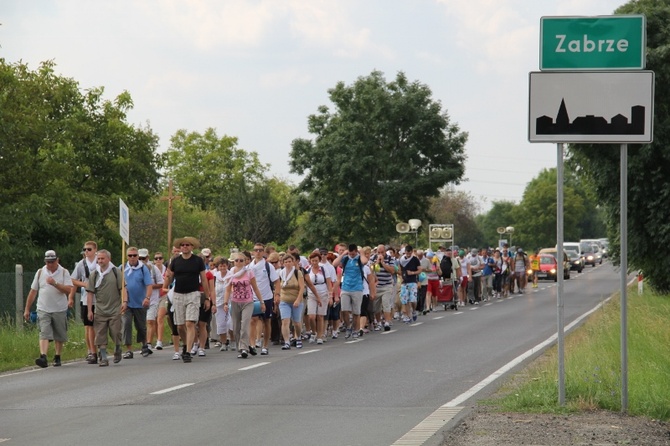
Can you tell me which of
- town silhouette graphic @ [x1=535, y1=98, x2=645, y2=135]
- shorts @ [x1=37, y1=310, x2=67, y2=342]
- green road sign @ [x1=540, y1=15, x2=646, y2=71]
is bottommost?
shorts @ [x1=37, y1=310, x2=67, y2=342]

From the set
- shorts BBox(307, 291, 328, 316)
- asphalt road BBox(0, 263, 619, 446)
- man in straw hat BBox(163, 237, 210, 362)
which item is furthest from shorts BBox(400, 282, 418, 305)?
man in straw hat BBox(163, 237, 210, 362)

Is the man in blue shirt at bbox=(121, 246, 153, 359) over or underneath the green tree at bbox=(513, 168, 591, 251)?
underneath

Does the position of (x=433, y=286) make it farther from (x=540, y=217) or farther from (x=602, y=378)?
(x=540, y=217)

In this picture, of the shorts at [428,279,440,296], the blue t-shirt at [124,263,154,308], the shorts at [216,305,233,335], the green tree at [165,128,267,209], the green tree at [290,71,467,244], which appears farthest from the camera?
the green tree at [165,128,267,209]

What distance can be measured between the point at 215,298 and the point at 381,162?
44494 mm

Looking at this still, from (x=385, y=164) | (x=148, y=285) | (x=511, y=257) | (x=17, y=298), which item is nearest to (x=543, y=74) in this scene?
(x=148, y=285)

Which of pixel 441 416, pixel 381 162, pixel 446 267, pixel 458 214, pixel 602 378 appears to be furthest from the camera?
pixel 458 214

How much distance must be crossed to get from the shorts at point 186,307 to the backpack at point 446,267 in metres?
17.6

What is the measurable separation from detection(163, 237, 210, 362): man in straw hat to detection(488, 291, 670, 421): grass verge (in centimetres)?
511

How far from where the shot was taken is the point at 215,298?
2039cm

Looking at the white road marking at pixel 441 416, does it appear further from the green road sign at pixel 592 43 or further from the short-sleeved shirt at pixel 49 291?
the short-sleeved shirt at pixel 49 291

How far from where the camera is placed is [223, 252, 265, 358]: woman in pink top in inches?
754

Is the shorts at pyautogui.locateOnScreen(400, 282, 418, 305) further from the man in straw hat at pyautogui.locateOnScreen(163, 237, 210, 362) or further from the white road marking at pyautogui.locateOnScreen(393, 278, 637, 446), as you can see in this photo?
the white road marking at pyautogui.locateOnScreen(393, 278, 637, 446)

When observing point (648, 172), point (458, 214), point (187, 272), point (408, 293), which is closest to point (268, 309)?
point (187, 272)
